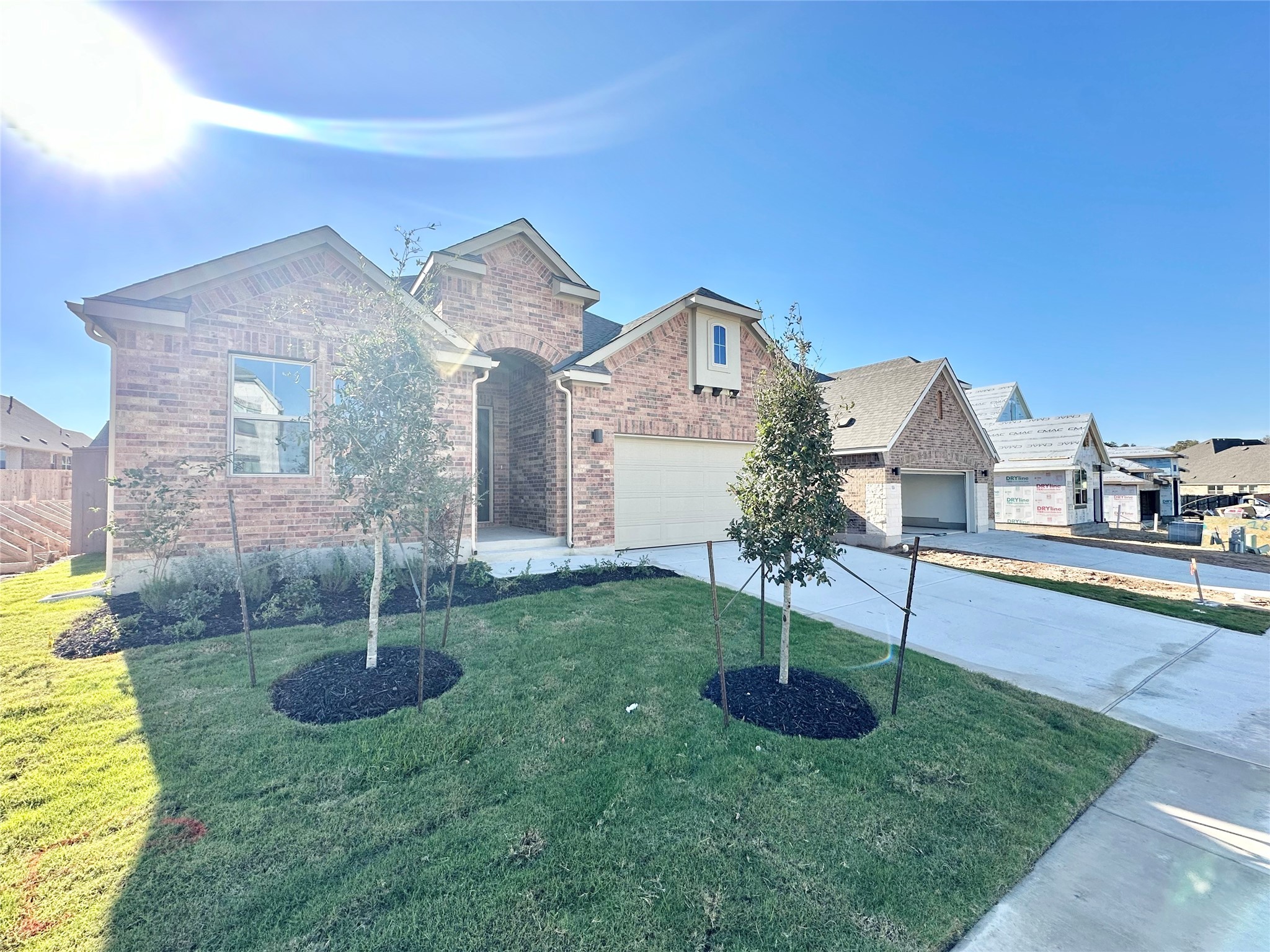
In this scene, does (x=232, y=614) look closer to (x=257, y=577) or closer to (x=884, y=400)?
(x=257, y=577)

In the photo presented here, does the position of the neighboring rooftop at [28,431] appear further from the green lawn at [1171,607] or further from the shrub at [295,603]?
the green lawn at [1171,607]

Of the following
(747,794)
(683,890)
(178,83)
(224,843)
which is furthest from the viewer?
(178,83)

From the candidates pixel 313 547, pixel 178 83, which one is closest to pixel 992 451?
pixel 313 547

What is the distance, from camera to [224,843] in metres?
2.39

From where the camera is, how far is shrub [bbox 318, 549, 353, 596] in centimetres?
689

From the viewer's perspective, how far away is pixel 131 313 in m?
6.35

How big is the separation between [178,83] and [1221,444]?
77043 millimetres

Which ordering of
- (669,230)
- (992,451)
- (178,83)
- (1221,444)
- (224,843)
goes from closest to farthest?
(224,843), (178,83), (669,230), (992,451), (1221,444)

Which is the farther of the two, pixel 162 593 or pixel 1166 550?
pixel 1166 550

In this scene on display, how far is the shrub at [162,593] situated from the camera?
19.1 feet

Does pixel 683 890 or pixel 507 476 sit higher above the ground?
pixel 507 476

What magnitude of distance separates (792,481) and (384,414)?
3.56 m

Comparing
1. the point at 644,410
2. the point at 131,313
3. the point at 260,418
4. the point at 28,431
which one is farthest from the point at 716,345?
the point at 28,431

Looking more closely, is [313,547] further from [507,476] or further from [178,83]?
[178,83]
